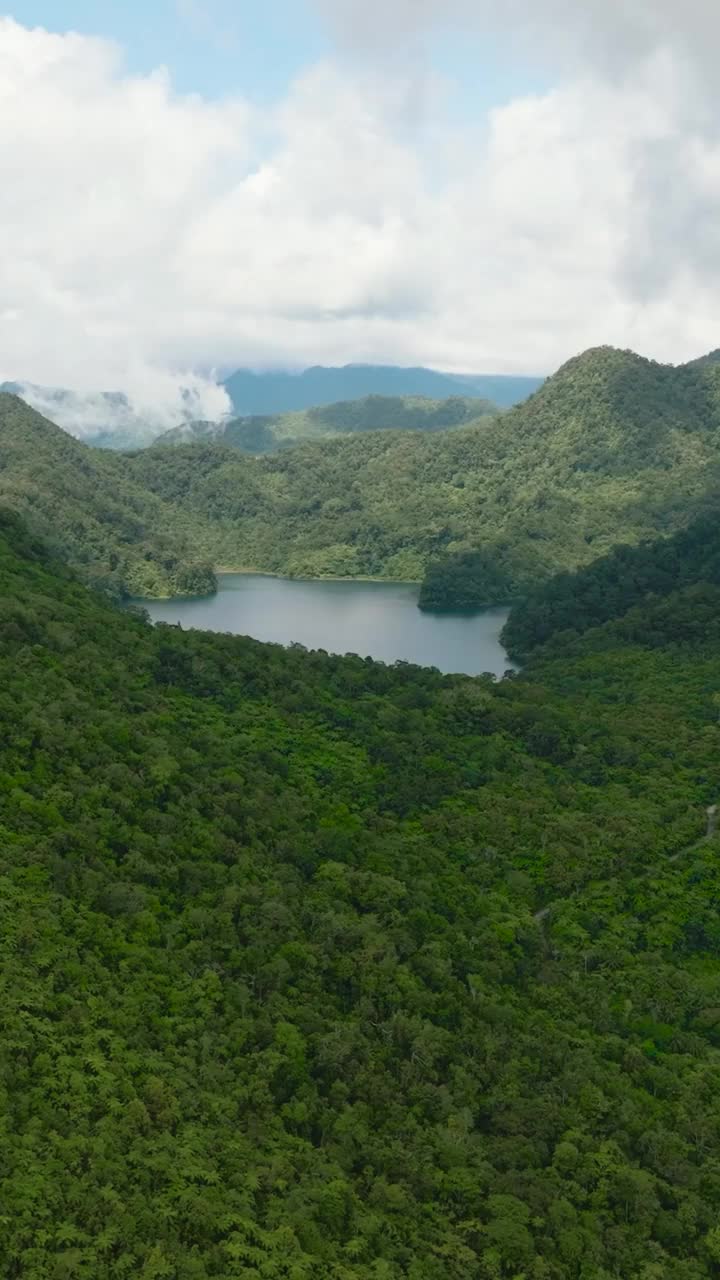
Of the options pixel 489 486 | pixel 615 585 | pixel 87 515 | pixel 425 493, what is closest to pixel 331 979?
pixel 615 585

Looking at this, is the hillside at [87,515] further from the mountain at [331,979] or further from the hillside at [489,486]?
the mountain at [331,979]

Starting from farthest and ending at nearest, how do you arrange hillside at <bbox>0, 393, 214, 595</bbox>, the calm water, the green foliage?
1. hillside at <bbox>0, 393, 214, 595</bbox>
2. the calm water
3. the green foliage

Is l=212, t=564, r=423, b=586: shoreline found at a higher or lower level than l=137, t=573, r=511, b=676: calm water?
A: higher

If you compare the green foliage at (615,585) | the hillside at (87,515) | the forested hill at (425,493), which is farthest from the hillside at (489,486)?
the green foliage at (615,585)

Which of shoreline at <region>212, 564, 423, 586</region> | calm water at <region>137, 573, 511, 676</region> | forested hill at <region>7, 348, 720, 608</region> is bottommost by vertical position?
calm water at <region>137, 573, 511, 676</region>

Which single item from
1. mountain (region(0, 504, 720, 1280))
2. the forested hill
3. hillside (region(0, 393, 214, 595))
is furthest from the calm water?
mountain (region(0, 504, 720, 1280))

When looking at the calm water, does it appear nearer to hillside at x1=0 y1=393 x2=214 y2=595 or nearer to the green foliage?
the green foliage

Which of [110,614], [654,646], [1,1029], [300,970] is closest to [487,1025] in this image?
[300,970]
